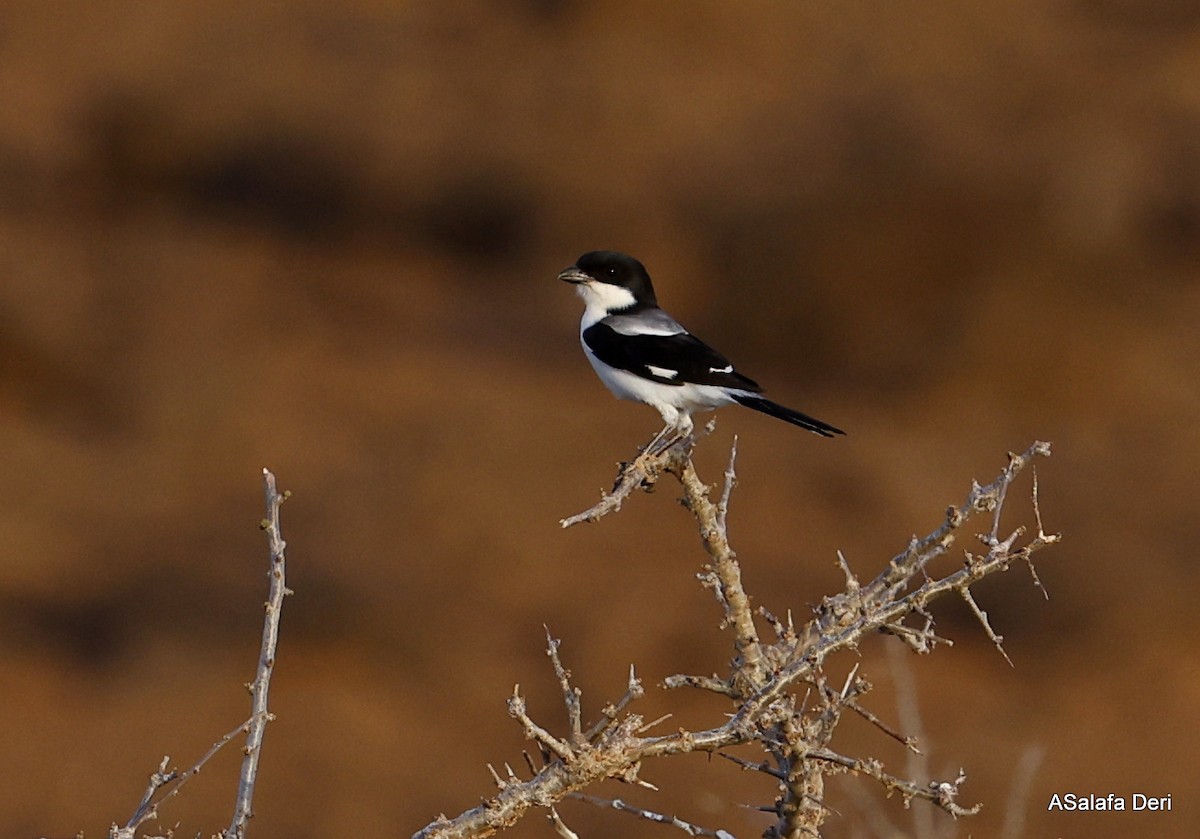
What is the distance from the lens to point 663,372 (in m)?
5.77

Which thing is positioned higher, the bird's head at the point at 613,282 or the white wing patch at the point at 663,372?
the bird's head at the point at 613,282

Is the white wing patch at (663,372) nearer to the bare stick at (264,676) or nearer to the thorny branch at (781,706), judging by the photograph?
the thorny branch at (781,706)

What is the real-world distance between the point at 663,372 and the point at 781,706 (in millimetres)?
2742

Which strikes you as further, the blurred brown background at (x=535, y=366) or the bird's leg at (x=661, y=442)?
the blurred brown background at (x=535, y=366)

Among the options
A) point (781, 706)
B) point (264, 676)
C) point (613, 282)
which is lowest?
point (781, 706)

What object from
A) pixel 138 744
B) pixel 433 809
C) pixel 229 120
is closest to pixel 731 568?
pixel 433 809

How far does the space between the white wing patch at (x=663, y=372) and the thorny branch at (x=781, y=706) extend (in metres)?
1.50

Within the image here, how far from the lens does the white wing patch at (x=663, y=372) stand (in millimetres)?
5754

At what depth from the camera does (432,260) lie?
18078 millimetres

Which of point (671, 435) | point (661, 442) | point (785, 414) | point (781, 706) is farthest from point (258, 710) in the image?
point (785, 414)

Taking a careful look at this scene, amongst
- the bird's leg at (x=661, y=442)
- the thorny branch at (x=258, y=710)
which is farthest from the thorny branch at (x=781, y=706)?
the bird's leg at (x=661, y=442)

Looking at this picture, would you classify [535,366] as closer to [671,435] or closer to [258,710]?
[671,435]

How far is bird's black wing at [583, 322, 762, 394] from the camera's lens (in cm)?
574

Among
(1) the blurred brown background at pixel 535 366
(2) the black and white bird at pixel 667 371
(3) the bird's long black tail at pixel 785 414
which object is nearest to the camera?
(3) the bird's long black tail at pixel 785 414
